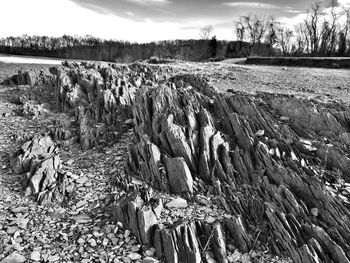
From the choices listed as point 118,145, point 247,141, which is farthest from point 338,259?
point 118,145

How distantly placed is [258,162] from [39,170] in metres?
7.86

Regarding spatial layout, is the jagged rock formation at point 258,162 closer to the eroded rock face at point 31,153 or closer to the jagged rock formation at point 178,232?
the jagged rock formation at point 178,232

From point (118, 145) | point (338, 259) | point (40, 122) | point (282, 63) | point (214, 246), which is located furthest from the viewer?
point (282, 63)

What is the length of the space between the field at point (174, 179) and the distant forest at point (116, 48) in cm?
6178

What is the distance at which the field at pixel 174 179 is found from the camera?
733 centimetres

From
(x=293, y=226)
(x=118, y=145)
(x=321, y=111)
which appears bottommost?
(x=293, y=226)

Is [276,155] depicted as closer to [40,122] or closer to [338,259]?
[338,259]

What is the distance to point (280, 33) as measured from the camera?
264ft

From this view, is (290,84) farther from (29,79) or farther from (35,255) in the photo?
(35,255)

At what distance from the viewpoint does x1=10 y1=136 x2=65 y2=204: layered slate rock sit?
9.22m

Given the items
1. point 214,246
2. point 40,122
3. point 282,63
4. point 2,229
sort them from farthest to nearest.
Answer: point 282,63 → point 40,122 → point 2,229 → point 214,246

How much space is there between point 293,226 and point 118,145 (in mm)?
7813

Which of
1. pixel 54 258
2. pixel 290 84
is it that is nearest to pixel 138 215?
pixel 54 258

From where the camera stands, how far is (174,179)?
9.47 metres
